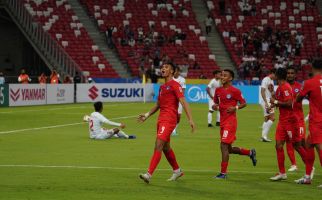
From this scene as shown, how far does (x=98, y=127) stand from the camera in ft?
77.7

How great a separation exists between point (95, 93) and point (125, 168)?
34093 millimetres

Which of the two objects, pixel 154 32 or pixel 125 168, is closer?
pixel 125 168

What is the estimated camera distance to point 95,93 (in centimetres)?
5034

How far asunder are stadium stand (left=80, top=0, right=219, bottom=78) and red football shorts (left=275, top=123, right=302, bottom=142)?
41.8 metres

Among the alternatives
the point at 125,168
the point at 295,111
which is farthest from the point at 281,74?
the point at 125,168

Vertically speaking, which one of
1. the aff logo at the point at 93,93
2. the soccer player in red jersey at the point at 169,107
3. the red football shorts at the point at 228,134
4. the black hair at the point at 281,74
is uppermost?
the black hair at the point at 281,74

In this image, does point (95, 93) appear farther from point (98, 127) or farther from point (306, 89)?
point (306, 89)

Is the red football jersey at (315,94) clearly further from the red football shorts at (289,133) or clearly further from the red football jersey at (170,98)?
the red football jersey at (170,98)

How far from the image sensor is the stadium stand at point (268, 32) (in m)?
59.6

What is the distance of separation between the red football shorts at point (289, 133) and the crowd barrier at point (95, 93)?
29.6 meters

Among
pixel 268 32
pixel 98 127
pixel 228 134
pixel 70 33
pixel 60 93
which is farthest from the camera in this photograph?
pixel 268 32

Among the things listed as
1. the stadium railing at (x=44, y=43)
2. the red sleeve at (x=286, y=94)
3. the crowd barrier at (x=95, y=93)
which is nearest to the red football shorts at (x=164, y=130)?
the red sleeve at (x=286, y=94)

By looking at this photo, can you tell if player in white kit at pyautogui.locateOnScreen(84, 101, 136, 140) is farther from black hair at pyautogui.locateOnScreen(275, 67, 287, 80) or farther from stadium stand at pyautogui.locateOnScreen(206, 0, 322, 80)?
stadium stand at pyautogui.locateOnScreen(206, 0, 322, 80)

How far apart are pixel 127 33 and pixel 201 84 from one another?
9.90m
